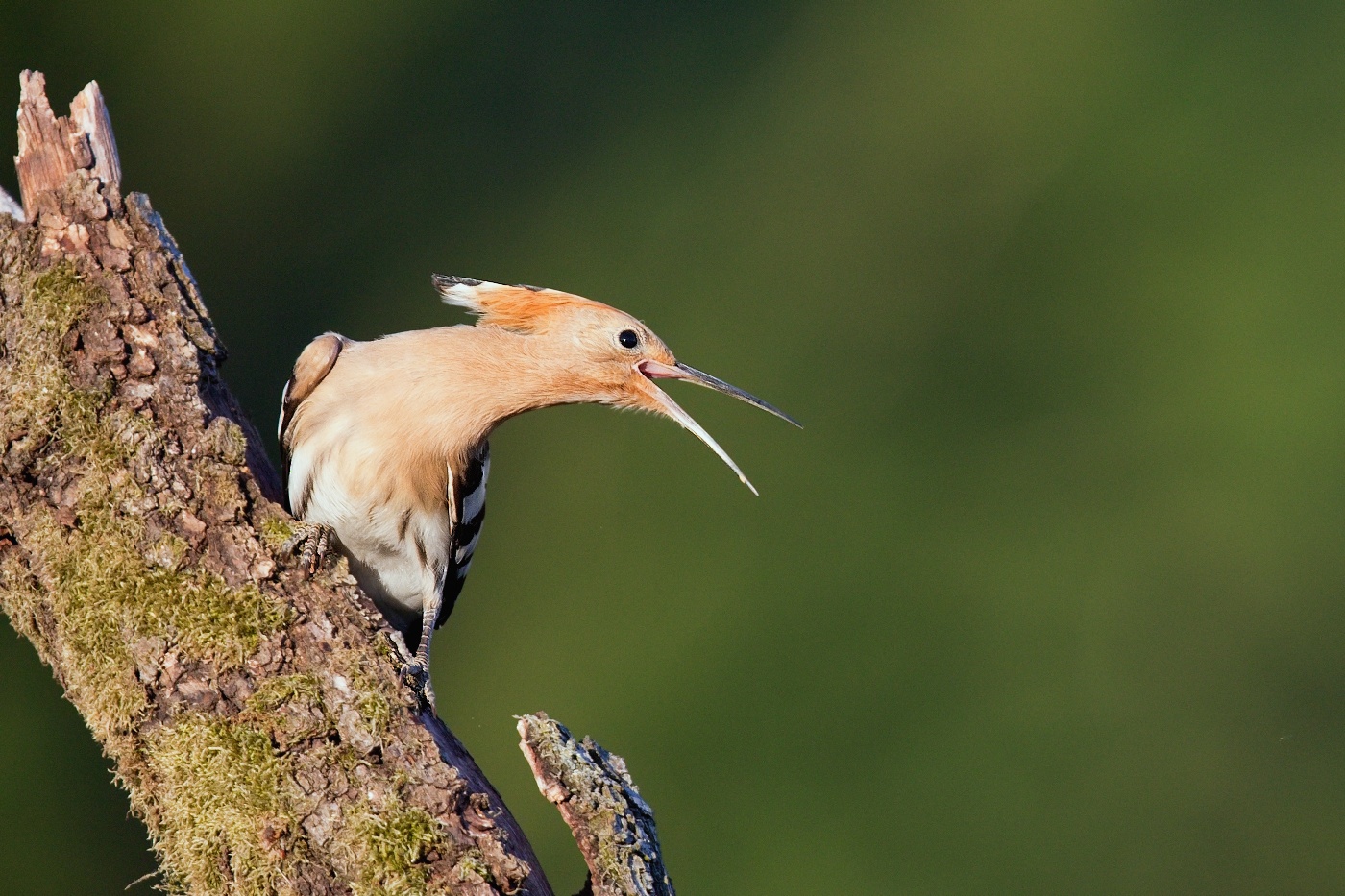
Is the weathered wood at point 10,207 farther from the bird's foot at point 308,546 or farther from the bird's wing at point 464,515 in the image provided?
the bird's wing at point 464,515

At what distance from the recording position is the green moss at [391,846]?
6.44 feet

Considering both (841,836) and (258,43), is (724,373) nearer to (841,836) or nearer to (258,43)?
(841,836)

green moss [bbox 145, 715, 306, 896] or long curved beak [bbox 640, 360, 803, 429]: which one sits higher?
long curved beak [bbox 640, 360, 803, 429]

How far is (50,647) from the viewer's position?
2299 mm

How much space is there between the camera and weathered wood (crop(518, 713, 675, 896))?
7.18 feet

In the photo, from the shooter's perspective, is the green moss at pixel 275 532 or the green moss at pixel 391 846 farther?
the green moss at pixel 275 532

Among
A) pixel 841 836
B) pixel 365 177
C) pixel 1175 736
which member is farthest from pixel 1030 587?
pixel 365 177

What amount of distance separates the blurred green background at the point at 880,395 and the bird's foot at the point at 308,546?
439 cm

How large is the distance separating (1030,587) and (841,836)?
5.57ft

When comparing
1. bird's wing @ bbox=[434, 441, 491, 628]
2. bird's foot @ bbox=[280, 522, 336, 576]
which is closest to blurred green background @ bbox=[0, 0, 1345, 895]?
bird's wing @ bbox=[434, 441, 491, 628]

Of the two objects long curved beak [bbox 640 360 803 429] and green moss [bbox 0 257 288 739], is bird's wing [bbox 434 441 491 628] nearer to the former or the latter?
long curved beak [bbox 640 360 803 429]

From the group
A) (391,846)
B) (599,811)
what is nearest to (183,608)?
(391,846)

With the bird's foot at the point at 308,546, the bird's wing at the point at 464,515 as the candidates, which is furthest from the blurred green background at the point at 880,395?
the bird's foot at the point at 308,546

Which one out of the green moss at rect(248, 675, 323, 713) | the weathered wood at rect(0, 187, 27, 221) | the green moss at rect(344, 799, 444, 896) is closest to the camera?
the green moss at rect(344, 799, 444, 896)
